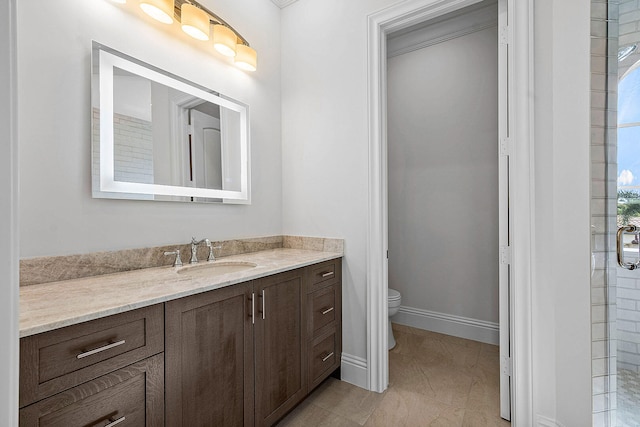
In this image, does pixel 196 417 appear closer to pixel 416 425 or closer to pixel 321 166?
pixel 416 425

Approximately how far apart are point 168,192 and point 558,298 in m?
2.04

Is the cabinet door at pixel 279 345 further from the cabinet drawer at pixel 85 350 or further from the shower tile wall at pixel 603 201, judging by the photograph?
the shower tile wall at pixel 603 201

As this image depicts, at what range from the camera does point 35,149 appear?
121 centimetres

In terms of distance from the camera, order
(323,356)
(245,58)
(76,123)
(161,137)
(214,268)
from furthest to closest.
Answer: (245,58), (323,356), (214,268), (161,137), (76,123)

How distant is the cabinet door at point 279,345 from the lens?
4.68 ft

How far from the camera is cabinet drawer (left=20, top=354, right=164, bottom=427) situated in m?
0.80

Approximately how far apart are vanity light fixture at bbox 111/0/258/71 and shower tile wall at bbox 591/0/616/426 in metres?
1.83

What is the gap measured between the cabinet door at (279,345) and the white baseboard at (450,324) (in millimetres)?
1671

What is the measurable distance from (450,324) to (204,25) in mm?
3030

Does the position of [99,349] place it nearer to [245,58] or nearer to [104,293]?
[104,293]

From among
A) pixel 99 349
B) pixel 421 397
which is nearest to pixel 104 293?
pixel 99 349

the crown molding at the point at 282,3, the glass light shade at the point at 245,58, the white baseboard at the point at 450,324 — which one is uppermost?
the crown molding at the point at 282,3

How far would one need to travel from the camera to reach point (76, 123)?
4.36 ft

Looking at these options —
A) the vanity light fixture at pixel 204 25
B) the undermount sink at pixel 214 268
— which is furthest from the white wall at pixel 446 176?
the undermount sink at pixel 214 268
